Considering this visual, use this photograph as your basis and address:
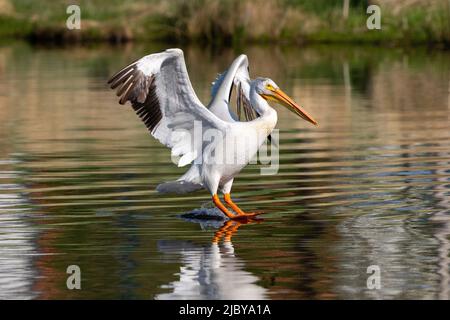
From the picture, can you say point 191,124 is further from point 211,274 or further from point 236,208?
point 211,274

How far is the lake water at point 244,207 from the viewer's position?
1035 cm

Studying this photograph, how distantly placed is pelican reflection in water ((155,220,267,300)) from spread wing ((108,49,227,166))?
4.39ft

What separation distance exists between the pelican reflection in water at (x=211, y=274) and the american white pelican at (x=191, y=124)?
976 millimetres

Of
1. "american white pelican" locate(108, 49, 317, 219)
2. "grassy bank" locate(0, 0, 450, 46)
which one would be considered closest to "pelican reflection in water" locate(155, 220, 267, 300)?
"american white pelican" locate(108, 49, 317, 219)

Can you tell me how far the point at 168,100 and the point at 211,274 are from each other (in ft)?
9.84

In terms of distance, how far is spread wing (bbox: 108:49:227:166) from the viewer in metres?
13.0

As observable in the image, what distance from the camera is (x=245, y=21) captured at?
42094 millimetres

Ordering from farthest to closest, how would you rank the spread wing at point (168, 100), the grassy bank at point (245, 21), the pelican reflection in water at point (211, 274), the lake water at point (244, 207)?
the grassy bank at point (245, 21) → the spread wing at point (168, 100) → the lake water at point (244, 207) → the pelican reflection in water at point (211, 274)

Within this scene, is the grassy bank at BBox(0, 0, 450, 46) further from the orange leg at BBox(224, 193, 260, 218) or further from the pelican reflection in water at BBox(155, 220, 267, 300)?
the pelican reflection in water at BBox(155, 220, 267, 300)

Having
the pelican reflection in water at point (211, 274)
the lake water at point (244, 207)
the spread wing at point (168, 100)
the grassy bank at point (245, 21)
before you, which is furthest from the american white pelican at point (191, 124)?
the grassy bank at point (245, 21)

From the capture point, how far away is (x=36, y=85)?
30266 millimetres

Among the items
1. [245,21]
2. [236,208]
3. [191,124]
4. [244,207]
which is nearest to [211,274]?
[236,208]

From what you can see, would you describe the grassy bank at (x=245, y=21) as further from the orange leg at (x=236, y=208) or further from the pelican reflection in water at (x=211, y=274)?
the pelican reflection in water at (x=211, y=274)
